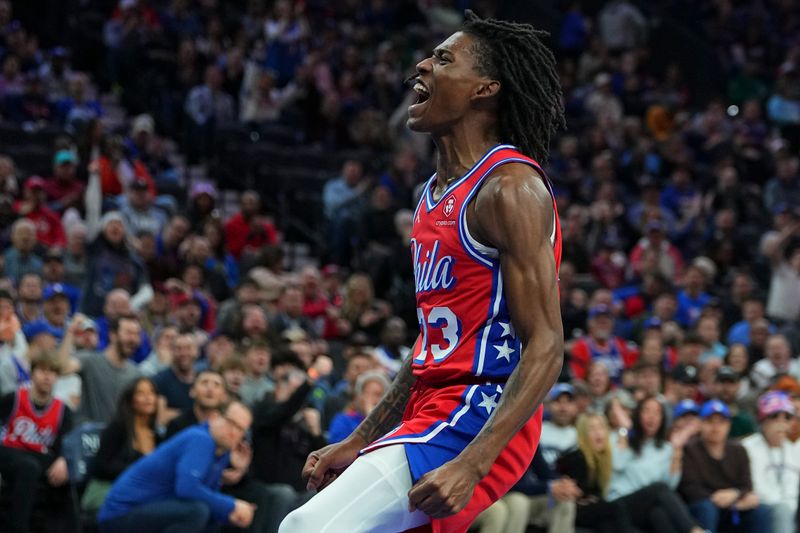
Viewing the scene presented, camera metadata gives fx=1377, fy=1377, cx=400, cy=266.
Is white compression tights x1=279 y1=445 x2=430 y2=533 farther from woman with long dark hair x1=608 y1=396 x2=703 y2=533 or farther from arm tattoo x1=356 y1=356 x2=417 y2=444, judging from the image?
woman with long dark hair x1=608 y1=396 x2=703 y2=533

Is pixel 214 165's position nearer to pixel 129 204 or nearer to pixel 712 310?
pixel 129 204

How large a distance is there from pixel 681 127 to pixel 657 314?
5.39m

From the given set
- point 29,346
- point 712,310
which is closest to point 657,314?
point 712,310

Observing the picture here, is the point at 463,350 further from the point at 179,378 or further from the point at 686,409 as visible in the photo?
the point at 686,409

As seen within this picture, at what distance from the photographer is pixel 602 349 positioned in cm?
1195

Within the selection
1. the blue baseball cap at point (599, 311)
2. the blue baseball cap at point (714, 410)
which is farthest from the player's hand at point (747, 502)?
the blue baseball cap at point (599, 311)

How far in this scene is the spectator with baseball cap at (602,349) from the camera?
11656 mm

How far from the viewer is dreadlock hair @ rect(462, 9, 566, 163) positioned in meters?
3.84

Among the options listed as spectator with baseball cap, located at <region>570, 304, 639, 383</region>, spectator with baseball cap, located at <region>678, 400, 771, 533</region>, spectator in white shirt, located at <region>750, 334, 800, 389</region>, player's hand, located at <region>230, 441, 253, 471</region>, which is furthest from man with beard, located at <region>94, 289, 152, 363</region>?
spectator in white shirt, located at <region>750, 334, 800, 389</region>

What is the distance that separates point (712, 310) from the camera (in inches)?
499

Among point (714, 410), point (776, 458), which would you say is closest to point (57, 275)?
point (714, 410)

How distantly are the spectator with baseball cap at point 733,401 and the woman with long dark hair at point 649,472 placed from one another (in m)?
0.99

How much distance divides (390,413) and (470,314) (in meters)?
0.49

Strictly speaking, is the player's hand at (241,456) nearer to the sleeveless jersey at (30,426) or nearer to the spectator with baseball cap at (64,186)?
the sleeveless jersey at (30,426)
